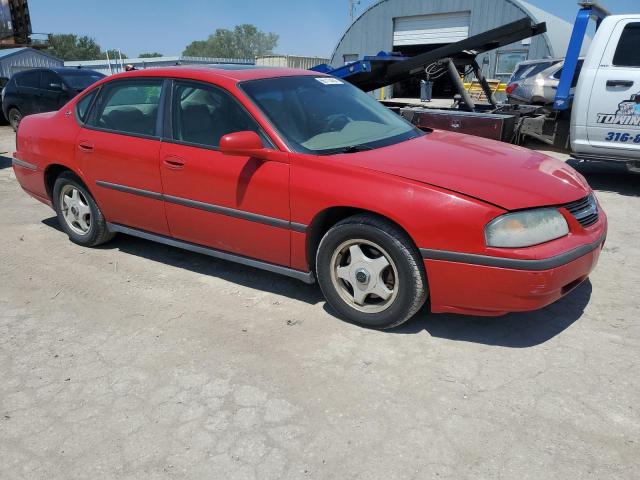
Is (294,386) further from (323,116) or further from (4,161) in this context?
(4,161)

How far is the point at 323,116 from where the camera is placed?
375 cm

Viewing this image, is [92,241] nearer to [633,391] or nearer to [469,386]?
[469,386]

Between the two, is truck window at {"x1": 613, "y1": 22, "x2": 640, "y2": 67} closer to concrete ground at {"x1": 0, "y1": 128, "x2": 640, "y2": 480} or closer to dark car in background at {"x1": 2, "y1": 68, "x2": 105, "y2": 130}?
concrete ground at {"x1": 0, "y1": 128, "x2": 640, "y2": 480}

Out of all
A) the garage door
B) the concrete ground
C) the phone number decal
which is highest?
the garage door

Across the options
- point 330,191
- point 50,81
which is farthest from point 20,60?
point 330,191

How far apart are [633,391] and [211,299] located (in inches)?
103

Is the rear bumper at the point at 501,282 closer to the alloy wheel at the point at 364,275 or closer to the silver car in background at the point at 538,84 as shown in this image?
the alloy wheel at the point at 364,275

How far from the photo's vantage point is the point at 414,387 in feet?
8.87

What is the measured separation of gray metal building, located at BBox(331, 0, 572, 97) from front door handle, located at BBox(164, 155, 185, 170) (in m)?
23.8

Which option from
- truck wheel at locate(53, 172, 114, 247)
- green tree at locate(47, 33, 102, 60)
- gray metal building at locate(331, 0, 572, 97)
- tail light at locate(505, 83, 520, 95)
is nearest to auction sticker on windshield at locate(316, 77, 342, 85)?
truck wheel at locate(53, 172, 114, 247)

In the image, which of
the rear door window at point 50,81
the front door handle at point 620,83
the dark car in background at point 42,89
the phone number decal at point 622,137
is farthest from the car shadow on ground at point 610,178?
the rear door window at point 50,81

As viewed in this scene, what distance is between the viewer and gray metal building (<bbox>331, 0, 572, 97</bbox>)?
2478 centimetres

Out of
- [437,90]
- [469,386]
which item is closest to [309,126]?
[469,386]

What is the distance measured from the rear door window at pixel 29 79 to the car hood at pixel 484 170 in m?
12.2
